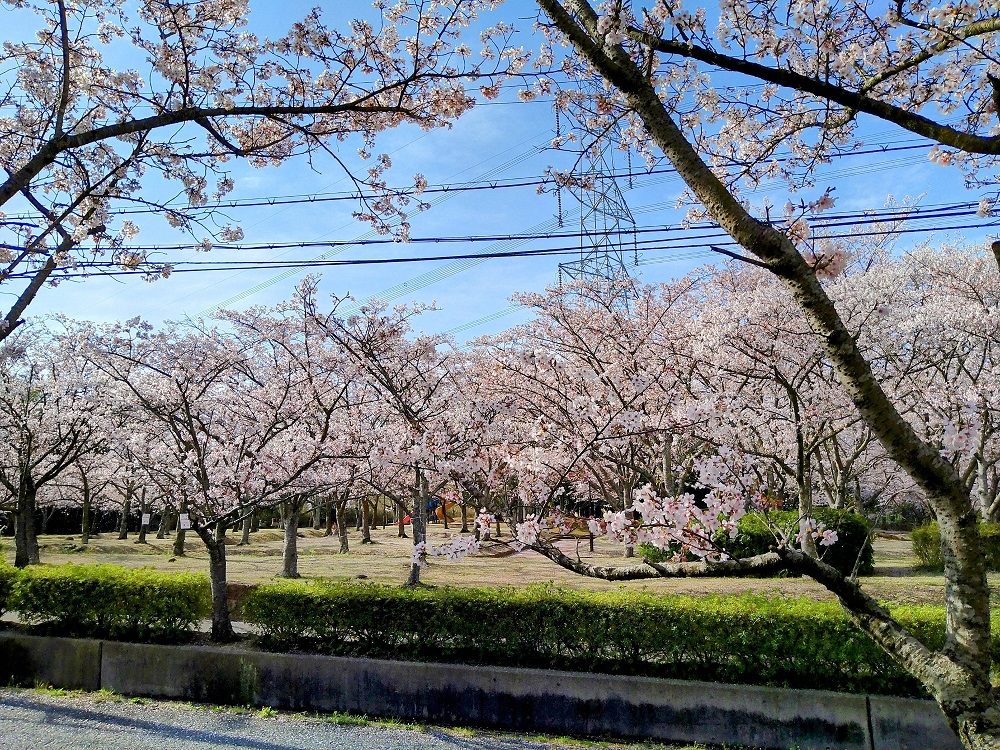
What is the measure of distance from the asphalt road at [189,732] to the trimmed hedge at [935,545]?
1159 centimetres

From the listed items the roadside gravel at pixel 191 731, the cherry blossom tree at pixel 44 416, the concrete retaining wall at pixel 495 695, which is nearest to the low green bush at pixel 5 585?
the concrete retaining wall at pixel 495 695

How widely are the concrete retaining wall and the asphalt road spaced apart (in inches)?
10.9

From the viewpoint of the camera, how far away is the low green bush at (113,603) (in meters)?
6.34

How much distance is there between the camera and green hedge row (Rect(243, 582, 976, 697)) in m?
4.85

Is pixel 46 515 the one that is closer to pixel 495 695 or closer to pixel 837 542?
pixel 495 695

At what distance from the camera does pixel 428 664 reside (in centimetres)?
547

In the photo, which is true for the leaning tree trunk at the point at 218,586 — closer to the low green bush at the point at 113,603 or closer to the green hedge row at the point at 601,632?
the low green bush at the point at 113,603

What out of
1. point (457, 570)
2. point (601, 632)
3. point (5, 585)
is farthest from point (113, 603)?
point (457, 570)

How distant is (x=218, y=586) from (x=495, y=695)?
10.3 ft

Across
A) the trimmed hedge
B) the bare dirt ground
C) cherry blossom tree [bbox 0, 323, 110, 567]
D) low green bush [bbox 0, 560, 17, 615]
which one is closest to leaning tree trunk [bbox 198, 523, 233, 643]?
low green bush [bbox 0, 560, 17, 615]

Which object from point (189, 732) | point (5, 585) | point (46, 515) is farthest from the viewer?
point (46, 515)

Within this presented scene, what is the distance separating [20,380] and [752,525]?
57.2 ft

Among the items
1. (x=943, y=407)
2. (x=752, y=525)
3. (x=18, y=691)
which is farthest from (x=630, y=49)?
(x=943, y=407)

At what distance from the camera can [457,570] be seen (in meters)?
16.5
